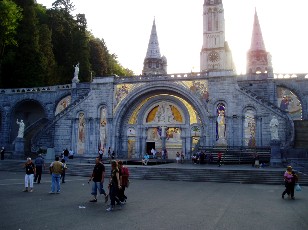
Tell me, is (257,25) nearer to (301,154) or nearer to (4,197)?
(301,154)

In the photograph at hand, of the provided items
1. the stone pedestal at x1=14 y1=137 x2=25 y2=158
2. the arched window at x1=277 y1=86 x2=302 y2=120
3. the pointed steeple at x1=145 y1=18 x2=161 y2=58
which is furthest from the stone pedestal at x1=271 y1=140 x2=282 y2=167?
the pointed steeple at x1=145 y1=18 x2=161 y2=58

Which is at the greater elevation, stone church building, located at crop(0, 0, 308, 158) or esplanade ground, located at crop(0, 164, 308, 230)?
stone church building, located at crop(0, 0, 308, 158)

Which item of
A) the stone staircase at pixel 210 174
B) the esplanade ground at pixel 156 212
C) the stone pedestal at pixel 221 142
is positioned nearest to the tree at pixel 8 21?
the stone staircase at pixel 210 174

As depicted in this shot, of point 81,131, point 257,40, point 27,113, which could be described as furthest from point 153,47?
point 81,131

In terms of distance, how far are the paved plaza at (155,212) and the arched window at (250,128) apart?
16875 mm

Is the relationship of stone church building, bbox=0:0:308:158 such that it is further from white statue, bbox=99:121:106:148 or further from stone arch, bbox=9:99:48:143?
stone arch, bbox=9:99:48:143

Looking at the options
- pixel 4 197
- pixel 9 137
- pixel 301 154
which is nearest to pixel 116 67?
pixel 9 137

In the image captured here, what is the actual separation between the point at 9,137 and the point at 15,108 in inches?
139

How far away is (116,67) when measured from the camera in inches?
2761

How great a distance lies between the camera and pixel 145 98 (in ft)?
111

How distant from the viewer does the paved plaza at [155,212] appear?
7.56 meters

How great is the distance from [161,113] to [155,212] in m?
24.9

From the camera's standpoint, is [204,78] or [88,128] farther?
[88,128]

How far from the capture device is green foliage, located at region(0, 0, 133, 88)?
3997cm
